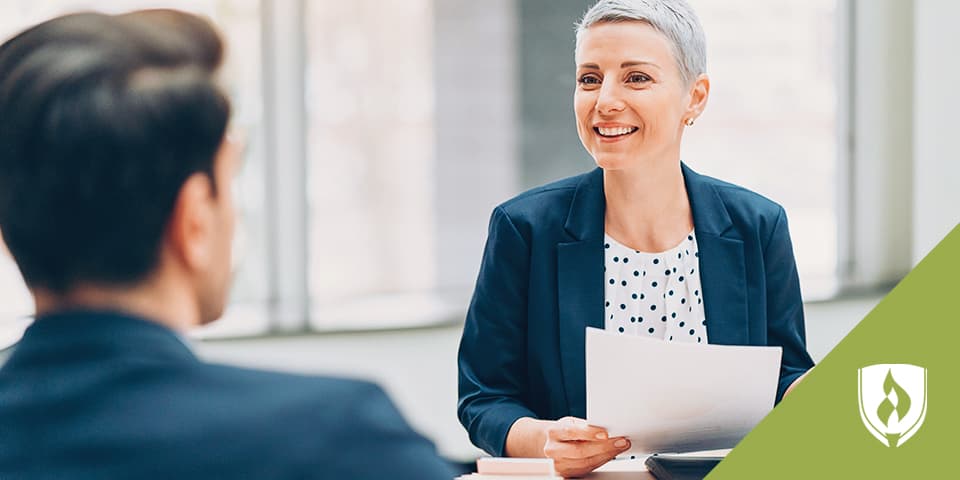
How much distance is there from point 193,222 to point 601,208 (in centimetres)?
132

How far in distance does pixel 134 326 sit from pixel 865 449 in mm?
932

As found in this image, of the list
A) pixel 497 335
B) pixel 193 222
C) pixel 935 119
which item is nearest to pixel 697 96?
pixel 497 335

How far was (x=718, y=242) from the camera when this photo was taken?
2027mm

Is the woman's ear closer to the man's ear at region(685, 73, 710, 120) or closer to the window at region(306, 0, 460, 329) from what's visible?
the man's ear at region(685, 73, 710, 120)

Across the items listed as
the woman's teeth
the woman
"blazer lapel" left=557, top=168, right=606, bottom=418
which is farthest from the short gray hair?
"blazer lapel" left=557, top=168, right=606, bottom=418

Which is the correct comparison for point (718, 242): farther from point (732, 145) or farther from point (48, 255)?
point (732, 145)

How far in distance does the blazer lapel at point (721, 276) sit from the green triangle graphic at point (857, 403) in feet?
1.84

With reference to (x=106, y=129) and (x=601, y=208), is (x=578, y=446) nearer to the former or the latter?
(x=601, y=208)

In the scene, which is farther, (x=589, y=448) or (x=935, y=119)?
(x=935, y=119)

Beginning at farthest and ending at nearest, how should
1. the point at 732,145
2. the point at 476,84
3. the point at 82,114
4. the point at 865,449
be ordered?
1. the point at 732,145
2. the point at 476,84
3. the point at 865,449
4. the point at 82,114

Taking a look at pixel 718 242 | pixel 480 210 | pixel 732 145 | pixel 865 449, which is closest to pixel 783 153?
pixel 732 145

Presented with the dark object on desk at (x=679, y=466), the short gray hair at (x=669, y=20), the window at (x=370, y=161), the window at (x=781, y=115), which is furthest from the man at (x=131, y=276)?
the window at (x=781, y=115)

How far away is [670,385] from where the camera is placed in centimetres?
166

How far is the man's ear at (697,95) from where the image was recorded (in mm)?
2039
